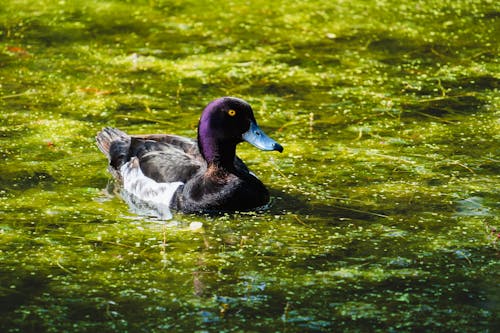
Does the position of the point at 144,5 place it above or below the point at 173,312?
above

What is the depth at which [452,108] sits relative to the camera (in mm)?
8883

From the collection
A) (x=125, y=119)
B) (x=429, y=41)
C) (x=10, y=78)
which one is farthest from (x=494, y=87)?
(x=10, y=78)

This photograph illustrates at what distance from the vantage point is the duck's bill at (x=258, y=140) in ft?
23.7

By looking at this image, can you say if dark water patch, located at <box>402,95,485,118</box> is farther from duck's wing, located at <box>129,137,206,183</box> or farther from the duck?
duck's wing, located at <box>129,137,206,183</box>

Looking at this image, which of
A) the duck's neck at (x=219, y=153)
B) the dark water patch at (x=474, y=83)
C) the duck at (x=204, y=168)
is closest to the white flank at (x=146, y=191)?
the duck at (x=204, y=168)

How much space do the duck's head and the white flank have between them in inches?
15.6

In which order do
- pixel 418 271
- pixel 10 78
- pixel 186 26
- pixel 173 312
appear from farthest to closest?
pixel 186 26, pixel 10 78, pixel 418 271, pixel 173 312

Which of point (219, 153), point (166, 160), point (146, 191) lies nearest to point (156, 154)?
point (166, 160)

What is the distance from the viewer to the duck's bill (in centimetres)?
724

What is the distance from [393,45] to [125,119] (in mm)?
2976

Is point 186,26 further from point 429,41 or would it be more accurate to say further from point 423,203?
point 423,203

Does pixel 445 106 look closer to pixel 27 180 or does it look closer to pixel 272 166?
pixel 272 166

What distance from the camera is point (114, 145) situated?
25.9ft

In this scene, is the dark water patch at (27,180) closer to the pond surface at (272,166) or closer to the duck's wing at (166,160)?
the pond surface at (272,166)
